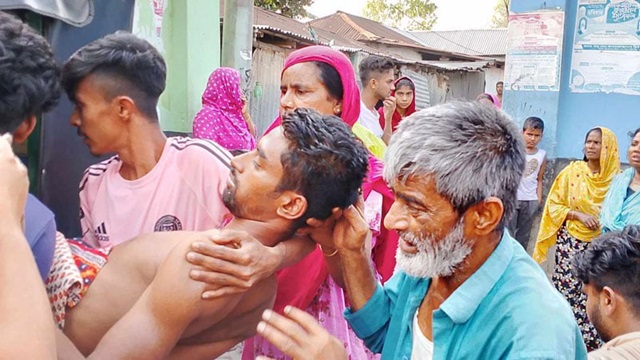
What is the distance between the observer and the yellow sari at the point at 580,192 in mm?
5777

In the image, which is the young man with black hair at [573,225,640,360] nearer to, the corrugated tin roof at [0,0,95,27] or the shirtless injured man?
the shirtless injured man

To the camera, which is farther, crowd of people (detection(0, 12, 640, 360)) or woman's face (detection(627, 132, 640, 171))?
woman's face (detection(627, 132, 640, 171))

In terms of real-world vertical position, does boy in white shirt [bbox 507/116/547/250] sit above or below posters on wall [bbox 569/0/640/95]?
below

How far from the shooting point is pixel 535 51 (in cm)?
807

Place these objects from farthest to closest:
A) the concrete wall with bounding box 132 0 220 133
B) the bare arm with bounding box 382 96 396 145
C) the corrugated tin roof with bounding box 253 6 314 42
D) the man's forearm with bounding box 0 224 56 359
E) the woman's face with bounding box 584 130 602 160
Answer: the corrugated tin roof with bounding box 253 6 314 42, the bare arm with bounding box 382 96 396 145, the woman's face with bounding box 584 130 602 160, the concrete wall with bounding box 132 0 220 133, the man's forearm with bounding box 0 224 56 359

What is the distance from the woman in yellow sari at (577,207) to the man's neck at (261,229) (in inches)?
160

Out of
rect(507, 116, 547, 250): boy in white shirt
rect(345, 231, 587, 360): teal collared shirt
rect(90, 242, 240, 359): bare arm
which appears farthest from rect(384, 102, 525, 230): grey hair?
rect(507, 116, 547, 250): boy in white shirt

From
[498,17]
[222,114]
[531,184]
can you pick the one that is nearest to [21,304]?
[222,114]

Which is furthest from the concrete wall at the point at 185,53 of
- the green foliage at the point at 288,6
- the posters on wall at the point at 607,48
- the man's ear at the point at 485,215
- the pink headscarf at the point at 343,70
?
the green foliage at the point at 288,6

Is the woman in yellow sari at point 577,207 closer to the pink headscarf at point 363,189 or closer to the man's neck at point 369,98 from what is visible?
the man's neck at point 369,98

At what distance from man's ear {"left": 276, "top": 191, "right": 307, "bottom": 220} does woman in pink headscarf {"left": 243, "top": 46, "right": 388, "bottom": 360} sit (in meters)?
0.24

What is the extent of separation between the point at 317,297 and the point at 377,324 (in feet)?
1.46

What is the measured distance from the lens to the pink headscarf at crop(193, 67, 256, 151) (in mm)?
4961

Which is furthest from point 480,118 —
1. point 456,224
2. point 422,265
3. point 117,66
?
point 117,66
